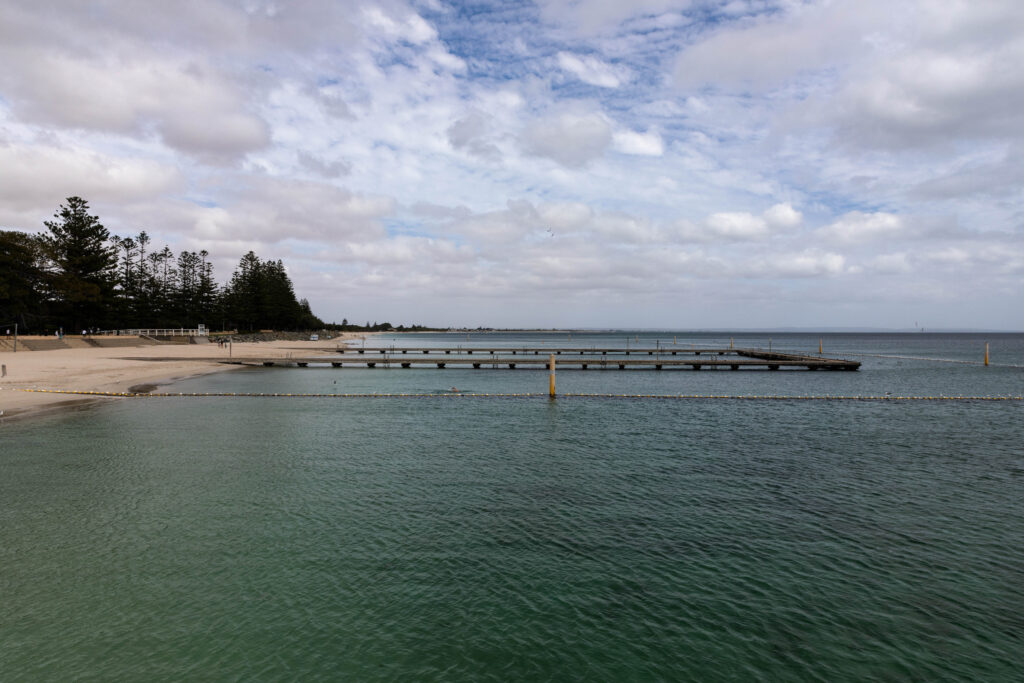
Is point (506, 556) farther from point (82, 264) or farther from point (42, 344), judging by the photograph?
point (82, 264)

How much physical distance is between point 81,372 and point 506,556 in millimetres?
52233

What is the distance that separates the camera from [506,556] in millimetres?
11688

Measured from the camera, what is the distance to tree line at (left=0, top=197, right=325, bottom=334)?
70188mm

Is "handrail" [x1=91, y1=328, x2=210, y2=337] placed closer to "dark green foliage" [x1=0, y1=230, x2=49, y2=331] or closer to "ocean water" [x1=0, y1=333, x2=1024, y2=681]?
"dark green foliage" [x1=0, y1=230, x2=49, y2=331]

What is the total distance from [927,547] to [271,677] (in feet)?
46.1

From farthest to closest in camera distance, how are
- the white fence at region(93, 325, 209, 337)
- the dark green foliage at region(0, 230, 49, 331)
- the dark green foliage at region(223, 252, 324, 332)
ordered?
Answer: the dark green foliage at region(223, 252, 324, 332) → the white fence at region(93, 325, 209, 337) → the dark green foliage at region(0, 230, 49, 331)

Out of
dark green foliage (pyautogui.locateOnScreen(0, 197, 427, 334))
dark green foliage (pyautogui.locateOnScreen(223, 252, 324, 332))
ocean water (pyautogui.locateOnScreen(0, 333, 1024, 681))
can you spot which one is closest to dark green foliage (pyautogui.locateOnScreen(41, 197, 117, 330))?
Answer: dark green foliage (pyautogui.locateOnScreen(0, 197, 427, 334))

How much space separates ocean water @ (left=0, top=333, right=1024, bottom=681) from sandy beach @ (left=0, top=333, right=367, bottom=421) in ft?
35.7

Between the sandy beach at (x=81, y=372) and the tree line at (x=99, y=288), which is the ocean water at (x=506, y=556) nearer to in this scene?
the sandy beach at (x=81, y=372)

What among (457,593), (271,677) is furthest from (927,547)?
(271,677)

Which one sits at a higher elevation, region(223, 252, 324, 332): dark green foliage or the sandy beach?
region(223, 252, 324, 332): dark green foliage

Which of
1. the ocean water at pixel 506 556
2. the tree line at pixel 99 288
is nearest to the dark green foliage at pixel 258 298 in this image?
the tree line at pixel 99 288

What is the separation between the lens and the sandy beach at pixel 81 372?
106 feet

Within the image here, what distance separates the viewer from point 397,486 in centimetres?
1672
